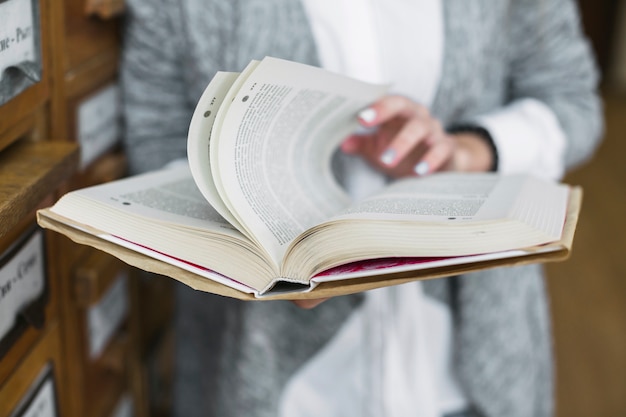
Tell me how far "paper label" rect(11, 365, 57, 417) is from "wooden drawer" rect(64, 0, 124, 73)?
322 mm

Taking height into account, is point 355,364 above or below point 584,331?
above

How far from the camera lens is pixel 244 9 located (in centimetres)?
83

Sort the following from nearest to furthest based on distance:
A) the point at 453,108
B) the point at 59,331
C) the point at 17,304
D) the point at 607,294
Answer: the point at 17,304 < the point at 59,331 < the point at 453,108 < the point at 607,294

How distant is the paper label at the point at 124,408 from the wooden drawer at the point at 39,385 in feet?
0.91

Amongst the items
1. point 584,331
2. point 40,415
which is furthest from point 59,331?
point 584,331

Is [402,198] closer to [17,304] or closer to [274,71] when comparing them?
[274,71]

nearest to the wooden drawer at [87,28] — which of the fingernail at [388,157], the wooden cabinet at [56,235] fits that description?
the wooden cabinet at [56,235]

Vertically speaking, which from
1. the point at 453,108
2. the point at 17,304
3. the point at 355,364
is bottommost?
the point at 355,364

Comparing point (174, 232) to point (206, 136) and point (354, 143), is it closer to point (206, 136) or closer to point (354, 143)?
point (206, 136)

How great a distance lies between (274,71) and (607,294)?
227 centimetres

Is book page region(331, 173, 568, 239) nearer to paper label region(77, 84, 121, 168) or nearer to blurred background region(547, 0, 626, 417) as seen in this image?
paper label region(77, 84, 121, 168)

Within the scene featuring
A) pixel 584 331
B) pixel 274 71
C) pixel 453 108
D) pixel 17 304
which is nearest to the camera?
pixel 274 71

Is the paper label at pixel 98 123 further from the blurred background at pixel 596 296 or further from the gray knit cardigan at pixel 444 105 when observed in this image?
the blurred background at pixel 596 296

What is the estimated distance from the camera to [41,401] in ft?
2.41
